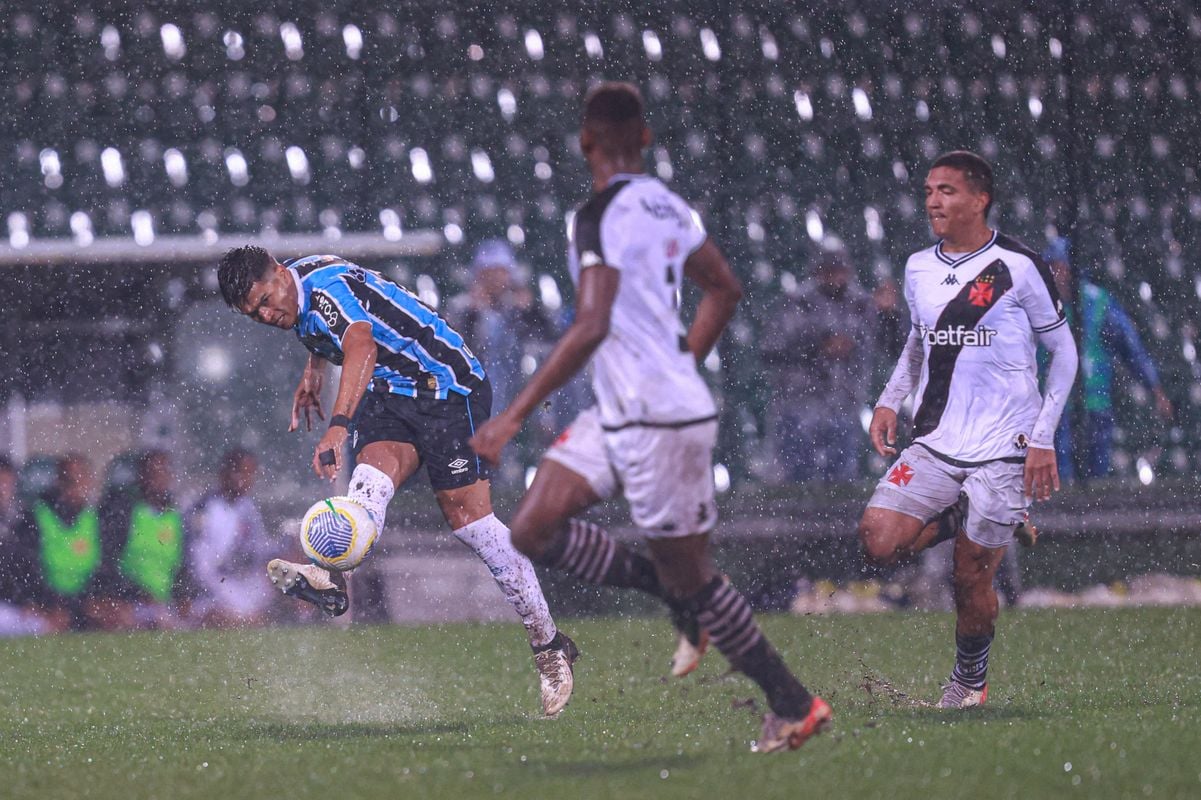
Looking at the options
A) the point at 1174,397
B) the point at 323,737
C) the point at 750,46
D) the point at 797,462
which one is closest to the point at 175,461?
the point at 797,462

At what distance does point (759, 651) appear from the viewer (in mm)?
4500

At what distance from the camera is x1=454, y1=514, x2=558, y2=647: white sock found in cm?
618

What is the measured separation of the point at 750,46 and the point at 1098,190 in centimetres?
287

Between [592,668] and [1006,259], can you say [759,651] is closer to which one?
[1006,259]

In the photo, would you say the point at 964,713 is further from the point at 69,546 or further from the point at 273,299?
the point at 69,546

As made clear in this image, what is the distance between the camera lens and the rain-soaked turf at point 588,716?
4324 mm

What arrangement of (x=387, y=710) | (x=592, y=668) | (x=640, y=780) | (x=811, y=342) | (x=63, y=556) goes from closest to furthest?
(x=640, y=780)
(x=387, y=710)
(x=592, y=668)
(x=63, y=556)
(x=811, y=342)

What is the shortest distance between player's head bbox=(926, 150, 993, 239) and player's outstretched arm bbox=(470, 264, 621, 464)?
2.26m

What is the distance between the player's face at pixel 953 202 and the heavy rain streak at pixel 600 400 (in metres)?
0.02

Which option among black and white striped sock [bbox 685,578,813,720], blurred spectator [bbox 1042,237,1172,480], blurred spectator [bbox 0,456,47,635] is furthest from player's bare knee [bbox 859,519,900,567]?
blurred spectator [bbox 0,456,47,635]

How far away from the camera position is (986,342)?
6.07m

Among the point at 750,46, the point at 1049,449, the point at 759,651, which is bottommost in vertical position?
the point at 759,651

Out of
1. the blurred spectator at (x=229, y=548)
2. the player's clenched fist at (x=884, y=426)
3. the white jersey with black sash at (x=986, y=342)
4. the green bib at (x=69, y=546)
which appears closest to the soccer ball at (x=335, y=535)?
the player's clenched fist at (x=884, y=426)

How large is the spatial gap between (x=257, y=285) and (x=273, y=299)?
88 mm
